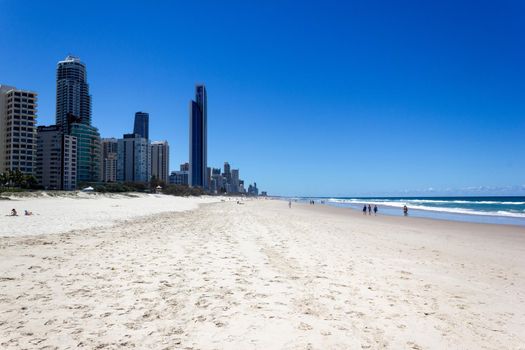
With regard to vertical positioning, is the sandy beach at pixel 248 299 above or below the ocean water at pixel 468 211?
above

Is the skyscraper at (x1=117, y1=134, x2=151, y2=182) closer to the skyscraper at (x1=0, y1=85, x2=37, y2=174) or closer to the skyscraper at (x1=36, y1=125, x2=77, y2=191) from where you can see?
the skyscraper at (x1=36, y1=125, x2=77, y2=191)

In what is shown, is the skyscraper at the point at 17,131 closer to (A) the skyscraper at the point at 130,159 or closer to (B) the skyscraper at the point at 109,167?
(B) the skyscraper at the point at 109,167

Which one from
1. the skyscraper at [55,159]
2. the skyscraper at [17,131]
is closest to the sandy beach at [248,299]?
the skyscraper at [17,131]

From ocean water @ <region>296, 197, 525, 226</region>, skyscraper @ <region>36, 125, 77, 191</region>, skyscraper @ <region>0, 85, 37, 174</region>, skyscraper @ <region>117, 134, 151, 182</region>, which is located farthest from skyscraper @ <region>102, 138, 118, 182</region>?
ocean water @ <region>296, 197, 525, 226</region>

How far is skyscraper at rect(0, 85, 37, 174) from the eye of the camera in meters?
104

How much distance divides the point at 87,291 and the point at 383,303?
5.92 meters

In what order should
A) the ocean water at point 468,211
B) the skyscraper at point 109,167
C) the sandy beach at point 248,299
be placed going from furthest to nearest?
1. the skyscraper at point 109,167
2. the ocean water at point 468,211
3. the sandy beach at point 248,299

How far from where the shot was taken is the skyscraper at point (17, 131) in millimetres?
103938

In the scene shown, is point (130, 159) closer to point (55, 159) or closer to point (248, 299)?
point (55, 159)

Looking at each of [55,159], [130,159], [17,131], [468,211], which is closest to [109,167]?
[130,159]

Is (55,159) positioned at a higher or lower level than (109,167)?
lower

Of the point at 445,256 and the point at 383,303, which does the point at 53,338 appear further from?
the point at 445,256

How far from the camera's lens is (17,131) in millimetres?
105188

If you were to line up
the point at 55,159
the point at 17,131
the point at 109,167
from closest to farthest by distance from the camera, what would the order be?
the point at 17,131 < the point at 55,159 < the point at 109,167
